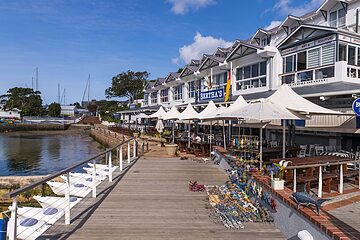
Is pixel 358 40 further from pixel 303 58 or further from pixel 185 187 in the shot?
pixel 185 187

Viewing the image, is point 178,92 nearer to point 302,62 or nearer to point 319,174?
point 302,62

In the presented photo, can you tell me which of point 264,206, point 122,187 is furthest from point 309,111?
point 122,187

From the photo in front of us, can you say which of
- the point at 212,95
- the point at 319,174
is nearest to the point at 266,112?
the point at 319,174

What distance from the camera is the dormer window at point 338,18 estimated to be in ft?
68.4

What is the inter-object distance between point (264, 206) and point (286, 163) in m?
1.09

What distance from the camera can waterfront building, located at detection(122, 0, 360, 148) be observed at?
12.6 m

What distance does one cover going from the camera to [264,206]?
20.2 ft

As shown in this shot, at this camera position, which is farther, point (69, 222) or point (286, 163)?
point (286, 163)

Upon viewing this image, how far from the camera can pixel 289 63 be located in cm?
1767

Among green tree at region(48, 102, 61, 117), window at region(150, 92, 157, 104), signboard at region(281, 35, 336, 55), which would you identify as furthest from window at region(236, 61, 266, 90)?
green tree at region(48, 102, 61, 117)

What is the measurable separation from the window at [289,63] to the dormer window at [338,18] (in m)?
6.60

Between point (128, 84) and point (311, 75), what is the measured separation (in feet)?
195

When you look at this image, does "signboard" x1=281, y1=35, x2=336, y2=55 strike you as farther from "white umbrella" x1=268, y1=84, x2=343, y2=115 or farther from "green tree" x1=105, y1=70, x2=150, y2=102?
"green tree" x1=105, y1=70, x2=150, y2=102

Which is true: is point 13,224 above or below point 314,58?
below
